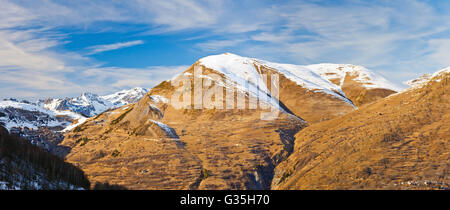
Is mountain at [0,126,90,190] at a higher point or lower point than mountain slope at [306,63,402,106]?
lower

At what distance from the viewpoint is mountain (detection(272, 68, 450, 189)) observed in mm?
55531

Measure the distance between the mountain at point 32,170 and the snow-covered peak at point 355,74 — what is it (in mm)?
122707

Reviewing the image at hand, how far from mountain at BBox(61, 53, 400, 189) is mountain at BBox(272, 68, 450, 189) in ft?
23.0

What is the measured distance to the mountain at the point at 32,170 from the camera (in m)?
55.4

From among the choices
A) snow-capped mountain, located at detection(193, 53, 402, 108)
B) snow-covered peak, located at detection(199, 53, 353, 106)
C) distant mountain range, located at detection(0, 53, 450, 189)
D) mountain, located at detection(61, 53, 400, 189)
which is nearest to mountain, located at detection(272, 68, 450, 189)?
distant mountain range, located at detection(0, 53, 450, 189)

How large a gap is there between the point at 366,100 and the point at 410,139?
71980 mm

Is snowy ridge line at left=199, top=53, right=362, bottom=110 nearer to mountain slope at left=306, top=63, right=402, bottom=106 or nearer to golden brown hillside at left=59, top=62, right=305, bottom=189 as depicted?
mountain slope at left=306, top=63, right=402, bottom=106

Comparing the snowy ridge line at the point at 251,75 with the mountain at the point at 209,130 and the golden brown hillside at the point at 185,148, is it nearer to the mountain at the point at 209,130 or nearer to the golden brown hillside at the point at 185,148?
the mountain at the point at 209,130

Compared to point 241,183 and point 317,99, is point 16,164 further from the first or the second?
point 317,99

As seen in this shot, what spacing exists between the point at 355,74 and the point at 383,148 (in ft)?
354

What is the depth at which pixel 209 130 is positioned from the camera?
86.9m

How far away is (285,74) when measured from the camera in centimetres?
13575

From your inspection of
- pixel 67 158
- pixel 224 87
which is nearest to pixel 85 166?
pixel 67 158

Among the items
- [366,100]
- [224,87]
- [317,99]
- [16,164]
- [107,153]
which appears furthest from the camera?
[366,100]
